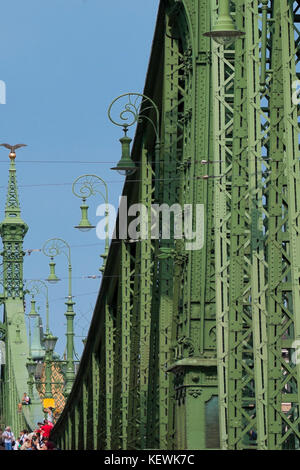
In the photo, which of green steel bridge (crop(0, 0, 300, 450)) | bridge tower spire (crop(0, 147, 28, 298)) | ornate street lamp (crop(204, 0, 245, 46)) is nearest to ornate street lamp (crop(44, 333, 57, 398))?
green steel bridge (crop(0, 0, 300, 450))

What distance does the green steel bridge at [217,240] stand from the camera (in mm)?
26797

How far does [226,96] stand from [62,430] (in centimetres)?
6110

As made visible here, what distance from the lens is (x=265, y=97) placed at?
29828mm

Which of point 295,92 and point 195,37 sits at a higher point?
point 195,37

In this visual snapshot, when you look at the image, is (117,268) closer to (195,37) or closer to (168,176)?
(168,176)

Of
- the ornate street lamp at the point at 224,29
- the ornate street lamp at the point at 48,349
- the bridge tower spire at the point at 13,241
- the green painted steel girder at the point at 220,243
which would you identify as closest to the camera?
the ornate street lamp at the point at 224,29

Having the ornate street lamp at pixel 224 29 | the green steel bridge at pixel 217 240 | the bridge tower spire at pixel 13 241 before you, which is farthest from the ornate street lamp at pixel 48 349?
the bridge tower spire at pixel 13 241

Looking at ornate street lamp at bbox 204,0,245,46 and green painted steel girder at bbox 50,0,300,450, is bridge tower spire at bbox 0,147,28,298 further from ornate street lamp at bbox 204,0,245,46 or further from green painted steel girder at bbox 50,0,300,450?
ornate street lamp at bbox 204,0,245,46

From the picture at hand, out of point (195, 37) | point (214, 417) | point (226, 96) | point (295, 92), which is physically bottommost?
point (214, 417)

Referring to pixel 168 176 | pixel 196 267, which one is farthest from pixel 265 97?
pixel 168 176

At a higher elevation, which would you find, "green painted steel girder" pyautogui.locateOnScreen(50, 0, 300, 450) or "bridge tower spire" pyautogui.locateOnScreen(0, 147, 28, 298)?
"bridge tower spire" pyautogui.locateOnScreen(0, 147, 28, 298)

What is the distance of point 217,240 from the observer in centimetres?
3206

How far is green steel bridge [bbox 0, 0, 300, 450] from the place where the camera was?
26797mm

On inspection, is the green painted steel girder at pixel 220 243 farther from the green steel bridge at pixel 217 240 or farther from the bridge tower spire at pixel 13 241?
the bridge tower spire at pixel 13 241
